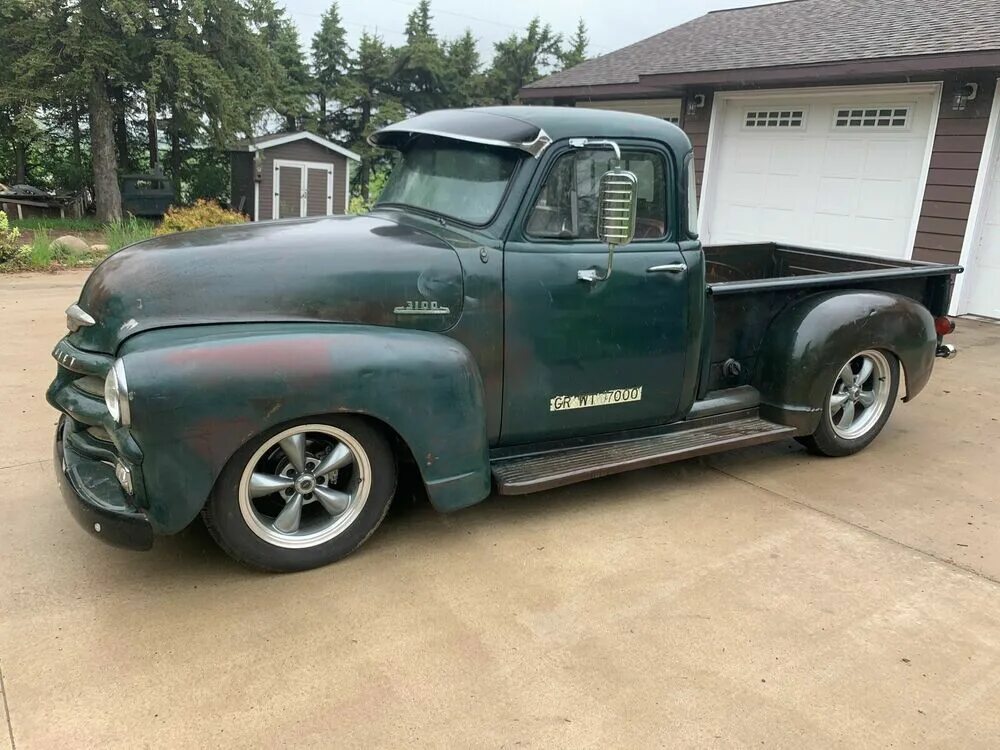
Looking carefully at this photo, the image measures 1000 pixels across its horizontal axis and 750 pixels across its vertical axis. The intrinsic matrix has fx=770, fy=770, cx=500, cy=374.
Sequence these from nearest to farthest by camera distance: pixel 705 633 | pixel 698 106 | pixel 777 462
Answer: pixel 705 633 → pixel 777 462 → pixel 698 106

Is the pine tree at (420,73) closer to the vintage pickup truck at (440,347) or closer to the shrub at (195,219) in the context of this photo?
the shrub at (195,219)

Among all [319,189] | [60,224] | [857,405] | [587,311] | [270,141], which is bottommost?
[60,224]

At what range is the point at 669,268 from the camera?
12.8ft

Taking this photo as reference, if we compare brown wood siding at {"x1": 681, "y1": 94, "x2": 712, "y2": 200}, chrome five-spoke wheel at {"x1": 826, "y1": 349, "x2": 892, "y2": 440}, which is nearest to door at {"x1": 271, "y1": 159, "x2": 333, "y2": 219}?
brown wood siding at {"x1": 681, "y1": 94, "x2": 712, "y2": 200}

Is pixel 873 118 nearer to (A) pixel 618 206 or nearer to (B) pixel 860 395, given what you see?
(B) pixel 860 395

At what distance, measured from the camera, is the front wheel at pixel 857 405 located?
15.5ft

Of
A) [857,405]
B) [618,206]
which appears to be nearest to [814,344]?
[857,405]

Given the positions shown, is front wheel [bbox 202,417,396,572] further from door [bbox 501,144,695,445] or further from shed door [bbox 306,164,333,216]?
shed door [bbox 306,164,333,216]

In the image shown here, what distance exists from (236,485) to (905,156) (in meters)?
9.05

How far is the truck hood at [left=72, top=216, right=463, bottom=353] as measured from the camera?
9.86 feet

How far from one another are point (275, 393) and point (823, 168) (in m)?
9.15

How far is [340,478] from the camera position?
337 cm

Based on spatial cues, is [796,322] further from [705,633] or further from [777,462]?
[705,633]

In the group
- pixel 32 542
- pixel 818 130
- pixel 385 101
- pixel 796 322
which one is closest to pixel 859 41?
pixel 818 130
